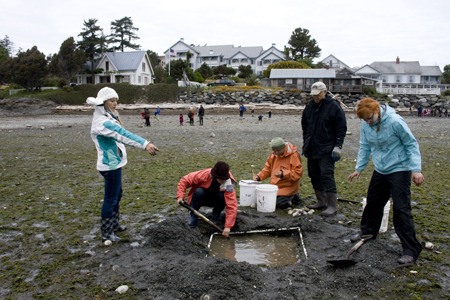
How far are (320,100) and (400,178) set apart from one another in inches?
98.4

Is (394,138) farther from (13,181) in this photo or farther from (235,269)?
(13,181)

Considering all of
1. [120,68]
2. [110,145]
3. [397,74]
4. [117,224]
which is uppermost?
[397,74]

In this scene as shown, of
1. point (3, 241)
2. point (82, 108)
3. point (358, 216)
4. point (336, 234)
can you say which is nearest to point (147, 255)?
point (3, 241)

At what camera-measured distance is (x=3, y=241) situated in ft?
19.5

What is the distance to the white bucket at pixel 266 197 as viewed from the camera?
24.0 feet

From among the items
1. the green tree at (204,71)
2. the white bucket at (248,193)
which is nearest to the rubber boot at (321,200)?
the white bucket at (248,193)

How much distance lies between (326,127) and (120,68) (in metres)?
69.1

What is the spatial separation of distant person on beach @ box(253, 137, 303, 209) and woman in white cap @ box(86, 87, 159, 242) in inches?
118

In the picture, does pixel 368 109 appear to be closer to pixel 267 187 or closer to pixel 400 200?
pixel 400 200

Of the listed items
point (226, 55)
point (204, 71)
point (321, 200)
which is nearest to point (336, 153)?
point (321, 200)

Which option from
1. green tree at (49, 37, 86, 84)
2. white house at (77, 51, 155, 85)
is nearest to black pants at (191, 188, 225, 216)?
green tree at (49, 37, 86, 84)

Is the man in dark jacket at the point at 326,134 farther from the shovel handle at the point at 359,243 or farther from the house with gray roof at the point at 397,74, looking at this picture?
the house with gray roof at the point at 397,74

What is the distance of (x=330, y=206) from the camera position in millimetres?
7211

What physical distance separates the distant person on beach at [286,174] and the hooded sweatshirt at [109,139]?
119 inches
